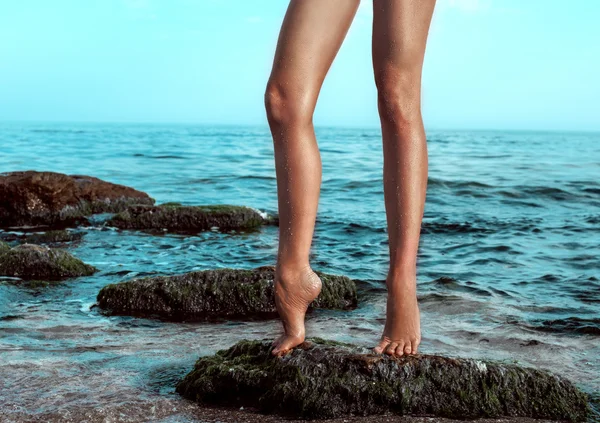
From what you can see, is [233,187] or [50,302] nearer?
[50,302]

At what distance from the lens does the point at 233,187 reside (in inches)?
555

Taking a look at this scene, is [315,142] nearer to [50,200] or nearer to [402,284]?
[402,284]

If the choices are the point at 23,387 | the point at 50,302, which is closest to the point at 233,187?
the point at 50,302

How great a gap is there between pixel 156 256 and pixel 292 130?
4.58 metres

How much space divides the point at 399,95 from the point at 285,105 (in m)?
0.44

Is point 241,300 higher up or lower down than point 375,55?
lower down

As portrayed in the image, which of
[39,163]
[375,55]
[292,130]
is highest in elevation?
[375,55]

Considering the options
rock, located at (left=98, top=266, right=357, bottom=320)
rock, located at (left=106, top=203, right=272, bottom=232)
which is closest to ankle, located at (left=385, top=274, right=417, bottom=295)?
rock, located at (left=98, top=266, right=357, bottom=320)

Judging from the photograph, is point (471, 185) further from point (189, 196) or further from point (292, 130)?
point (292, 130)

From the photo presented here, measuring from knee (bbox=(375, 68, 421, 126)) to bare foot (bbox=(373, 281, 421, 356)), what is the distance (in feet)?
2.12

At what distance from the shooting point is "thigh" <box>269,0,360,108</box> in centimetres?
272

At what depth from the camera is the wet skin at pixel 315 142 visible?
2.74 meters

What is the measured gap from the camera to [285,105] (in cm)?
274

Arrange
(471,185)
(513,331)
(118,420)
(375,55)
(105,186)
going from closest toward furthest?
(118,420), (375,55), (513,331), (105,186), (471,185)
